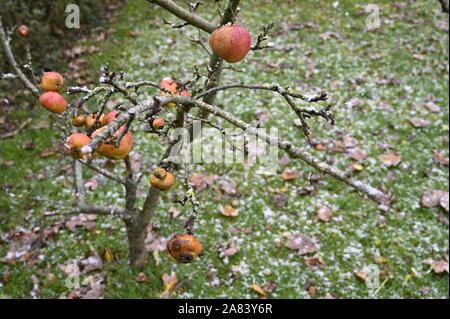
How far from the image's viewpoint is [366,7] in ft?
31.8

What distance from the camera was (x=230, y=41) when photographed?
75.0 inches

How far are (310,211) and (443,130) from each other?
2941mm

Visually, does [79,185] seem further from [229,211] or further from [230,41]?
[230,41]

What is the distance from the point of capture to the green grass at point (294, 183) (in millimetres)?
4363

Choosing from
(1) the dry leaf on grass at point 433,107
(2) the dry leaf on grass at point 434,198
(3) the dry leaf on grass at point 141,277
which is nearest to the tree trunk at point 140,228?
(3) the dry leaf on grass at point 141,277

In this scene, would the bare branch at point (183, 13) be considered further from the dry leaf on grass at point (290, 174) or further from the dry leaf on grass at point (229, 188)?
the dry leaf on grass at point (290, 174)

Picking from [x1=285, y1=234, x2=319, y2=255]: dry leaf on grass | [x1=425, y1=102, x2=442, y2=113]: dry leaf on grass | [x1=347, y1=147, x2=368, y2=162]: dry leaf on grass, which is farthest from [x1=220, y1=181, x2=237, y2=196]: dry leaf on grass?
[x1=425, y1=102, x2=442, y2=113]: dry leaf on grass

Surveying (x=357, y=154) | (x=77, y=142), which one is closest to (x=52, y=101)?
(x=77, y=142)

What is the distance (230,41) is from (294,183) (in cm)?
391

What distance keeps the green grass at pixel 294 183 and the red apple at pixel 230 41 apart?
96.7 inches

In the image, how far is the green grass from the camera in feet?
14.3

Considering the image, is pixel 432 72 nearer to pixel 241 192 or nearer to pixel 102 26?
pixel 241 192

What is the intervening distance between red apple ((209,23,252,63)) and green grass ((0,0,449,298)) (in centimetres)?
246

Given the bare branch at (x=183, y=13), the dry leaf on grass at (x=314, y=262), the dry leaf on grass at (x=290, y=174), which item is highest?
the bare branch at (x=183, y=13)
